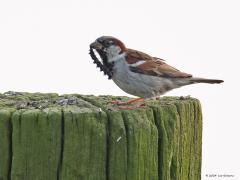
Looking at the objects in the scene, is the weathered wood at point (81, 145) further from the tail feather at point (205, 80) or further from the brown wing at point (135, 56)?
the tail feather at point (205, 80)

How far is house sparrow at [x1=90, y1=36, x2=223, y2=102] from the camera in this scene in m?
5.77

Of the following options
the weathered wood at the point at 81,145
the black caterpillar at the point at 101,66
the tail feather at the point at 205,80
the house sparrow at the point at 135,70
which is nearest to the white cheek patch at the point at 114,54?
the house sparrow at the point at 135,70

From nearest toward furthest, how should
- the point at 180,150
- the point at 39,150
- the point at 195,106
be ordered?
the point at 39,150
the point at 180,150
the point at 195,106

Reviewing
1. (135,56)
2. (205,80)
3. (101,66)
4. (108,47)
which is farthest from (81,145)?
(205,80)

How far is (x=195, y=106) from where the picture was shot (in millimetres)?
5051

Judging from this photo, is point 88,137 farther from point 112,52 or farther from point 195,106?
point 112,52

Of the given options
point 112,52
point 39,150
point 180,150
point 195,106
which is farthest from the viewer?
point 112,52

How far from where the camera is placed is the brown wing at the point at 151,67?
5938 mm

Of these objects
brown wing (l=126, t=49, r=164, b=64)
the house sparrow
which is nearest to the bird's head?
the house sparrow

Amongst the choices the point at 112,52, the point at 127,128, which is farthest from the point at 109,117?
the point at 112,52

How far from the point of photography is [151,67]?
6.00 m

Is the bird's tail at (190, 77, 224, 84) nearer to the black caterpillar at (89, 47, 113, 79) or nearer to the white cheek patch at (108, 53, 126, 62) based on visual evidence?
the white cheek patch at (108, 53, 126, 62)

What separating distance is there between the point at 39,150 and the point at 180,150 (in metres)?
1.27

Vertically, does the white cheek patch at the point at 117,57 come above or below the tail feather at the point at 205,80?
above
